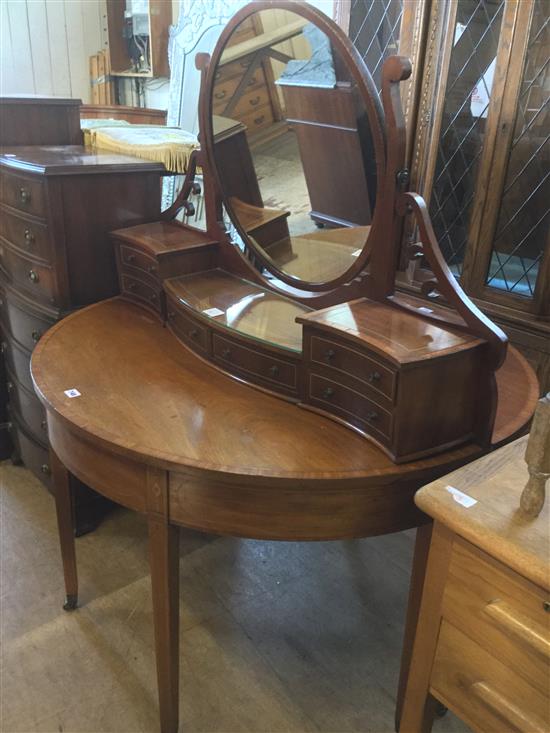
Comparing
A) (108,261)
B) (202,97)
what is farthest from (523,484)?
(108,261)

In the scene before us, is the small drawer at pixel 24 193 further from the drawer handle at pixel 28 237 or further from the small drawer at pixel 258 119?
the small drawer at pixel 258 119

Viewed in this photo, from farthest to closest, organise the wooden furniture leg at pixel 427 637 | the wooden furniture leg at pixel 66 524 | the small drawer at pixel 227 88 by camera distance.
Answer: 1. the wooden furniture leg at pixel 66 524
2. the small drawer at pixel 227 88
3. the wooden furniture leg at pixel 427 637

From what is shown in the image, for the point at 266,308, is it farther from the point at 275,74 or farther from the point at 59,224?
the point at 59,224

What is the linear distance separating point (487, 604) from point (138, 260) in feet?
4.34

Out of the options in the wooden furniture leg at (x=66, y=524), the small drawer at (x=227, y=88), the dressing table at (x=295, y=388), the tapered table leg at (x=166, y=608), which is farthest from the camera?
the wooden furniture leg at (x=66, y=524)

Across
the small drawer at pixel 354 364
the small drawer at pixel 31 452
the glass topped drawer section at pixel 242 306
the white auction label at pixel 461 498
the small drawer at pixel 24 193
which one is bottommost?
the small drawer at pixel 31 452

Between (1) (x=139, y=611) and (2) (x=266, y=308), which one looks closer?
(2) (x=266, y=308)

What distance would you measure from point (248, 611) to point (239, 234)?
110cm

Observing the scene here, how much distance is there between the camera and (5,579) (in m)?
1.91

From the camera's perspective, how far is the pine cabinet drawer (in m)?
0.84

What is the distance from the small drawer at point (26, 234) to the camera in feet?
6.13

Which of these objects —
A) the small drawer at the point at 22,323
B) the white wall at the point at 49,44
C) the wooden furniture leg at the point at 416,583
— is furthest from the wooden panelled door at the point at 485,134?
the white wall at the point at 49,44

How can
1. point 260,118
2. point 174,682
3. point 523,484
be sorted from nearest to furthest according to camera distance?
point 523,484
point 174,682
point 260,118

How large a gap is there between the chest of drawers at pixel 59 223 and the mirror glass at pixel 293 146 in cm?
44
